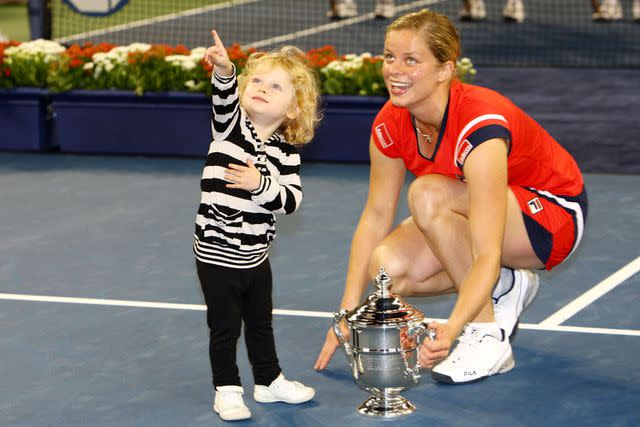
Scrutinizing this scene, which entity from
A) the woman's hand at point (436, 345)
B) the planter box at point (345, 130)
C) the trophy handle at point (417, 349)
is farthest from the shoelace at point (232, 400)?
the planter box at point (345, 130)

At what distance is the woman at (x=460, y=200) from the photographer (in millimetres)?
4238

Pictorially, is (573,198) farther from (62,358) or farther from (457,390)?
(62,358)

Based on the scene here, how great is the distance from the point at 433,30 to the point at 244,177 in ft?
2.66

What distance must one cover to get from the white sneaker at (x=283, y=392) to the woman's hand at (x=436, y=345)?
599 mm

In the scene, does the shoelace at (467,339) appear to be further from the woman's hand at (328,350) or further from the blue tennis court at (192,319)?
the woman's hand at (328,350)

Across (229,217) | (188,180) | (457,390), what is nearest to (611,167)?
(188,180)

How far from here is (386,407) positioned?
13.9 feet

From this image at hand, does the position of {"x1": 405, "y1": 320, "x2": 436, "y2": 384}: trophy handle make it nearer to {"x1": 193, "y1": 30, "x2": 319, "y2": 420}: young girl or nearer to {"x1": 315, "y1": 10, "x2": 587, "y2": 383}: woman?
{"x1": 315, "y1": 10, "x2": 587, "y2": 383}: woman

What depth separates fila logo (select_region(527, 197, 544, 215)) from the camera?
474 centimetres

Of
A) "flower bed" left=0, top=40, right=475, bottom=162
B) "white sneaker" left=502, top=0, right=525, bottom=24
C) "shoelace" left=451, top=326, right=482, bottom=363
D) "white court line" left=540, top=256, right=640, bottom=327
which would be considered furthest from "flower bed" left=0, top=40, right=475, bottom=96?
"white sneaker" left=502, top=0, right=525, bottom=24

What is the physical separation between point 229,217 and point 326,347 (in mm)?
681

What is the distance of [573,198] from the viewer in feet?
15.8

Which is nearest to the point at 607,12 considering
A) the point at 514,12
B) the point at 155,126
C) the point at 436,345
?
the point at 514,12

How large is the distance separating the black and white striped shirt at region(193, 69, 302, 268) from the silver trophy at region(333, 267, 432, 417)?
1.29ft
